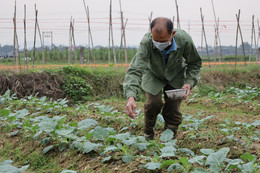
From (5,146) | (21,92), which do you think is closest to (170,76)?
(5,146)

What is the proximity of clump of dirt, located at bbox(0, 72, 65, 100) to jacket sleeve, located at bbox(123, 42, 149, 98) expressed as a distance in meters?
4.36

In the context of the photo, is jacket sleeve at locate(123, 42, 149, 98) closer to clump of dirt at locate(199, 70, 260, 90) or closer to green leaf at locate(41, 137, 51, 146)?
green leaf at locate(41, 137, 51, 146)

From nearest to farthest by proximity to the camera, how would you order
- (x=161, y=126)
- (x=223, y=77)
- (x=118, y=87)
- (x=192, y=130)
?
(x=192, y=130), (x=161, y=126), (x=118, y=87), (x=223, y=77)

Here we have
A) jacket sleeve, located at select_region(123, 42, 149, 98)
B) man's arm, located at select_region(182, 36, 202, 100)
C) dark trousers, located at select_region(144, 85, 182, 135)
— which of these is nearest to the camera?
jacket sleeve, located at select_region(123, 42, 149, 98)

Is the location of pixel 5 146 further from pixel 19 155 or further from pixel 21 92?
pixel 21 92

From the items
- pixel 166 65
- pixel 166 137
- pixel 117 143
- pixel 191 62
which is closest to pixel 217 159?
pixel 166 137

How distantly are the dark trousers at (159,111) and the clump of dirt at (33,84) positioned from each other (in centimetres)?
389

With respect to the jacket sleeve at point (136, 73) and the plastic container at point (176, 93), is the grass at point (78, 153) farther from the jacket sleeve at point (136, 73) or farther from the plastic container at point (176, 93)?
the plastic container at point (176, 93)

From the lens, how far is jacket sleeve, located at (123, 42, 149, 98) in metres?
2.25

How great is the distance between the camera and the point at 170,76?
9.59ft

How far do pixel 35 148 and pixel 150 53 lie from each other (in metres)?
1.39

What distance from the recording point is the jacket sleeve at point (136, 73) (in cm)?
225

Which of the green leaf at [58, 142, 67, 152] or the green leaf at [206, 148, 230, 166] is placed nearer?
the green leaf at [206, 148, 230, 166]

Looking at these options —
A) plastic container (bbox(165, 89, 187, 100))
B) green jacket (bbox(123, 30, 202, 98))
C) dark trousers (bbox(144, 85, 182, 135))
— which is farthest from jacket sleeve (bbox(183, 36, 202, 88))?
plastic container (bbox(165, 89, 187, 100))
